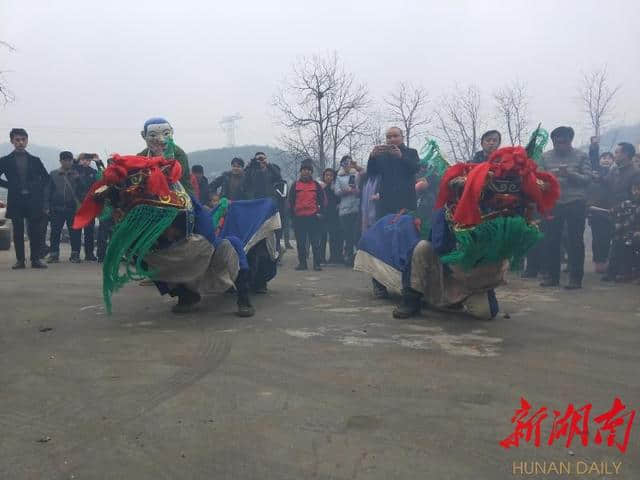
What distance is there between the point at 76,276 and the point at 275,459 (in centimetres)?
616

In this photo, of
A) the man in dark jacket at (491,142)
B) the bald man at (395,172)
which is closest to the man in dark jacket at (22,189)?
the bald man at (395,172)

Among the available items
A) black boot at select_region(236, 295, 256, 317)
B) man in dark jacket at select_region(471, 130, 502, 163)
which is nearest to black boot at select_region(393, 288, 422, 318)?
black boot at select_region(236, 295, 256, 317)

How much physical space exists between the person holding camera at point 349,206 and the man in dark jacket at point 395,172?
292 cm

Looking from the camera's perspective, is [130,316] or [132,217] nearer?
[132,217]

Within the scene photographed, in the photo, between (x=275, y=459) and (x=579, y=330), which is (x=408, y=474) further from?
(x=579, y=330)

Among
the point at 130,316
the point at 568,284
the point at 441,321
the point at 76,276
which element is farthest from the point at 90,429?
the point at 568,284

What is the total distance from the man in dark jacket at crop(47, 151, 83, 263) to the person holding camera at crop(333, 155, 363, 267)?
14.4 feet

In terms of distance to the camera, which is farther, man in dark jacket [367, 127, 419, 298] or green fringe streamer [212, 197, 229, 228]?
man in dark jacket [367, 127, 419, 298]

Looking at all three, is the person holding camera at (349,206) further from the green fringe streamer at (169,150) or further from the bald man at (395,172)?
the green fringe streamer at (169,150)

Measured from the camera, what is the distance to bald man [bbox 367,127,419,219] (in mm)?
6812

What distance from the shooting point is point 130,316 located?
17.8 feet

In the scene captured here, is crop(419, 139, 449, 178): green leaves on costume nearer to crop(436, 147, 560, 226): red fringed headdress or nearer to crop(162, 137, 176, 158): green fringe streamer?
crop(436, 147, 560, 226): red fringed headdress

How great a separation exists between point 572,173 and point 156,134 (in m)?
4.86

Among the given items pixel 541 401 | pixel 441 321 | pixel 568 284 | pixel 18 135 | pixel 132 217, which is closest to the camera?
pixel 541 401
